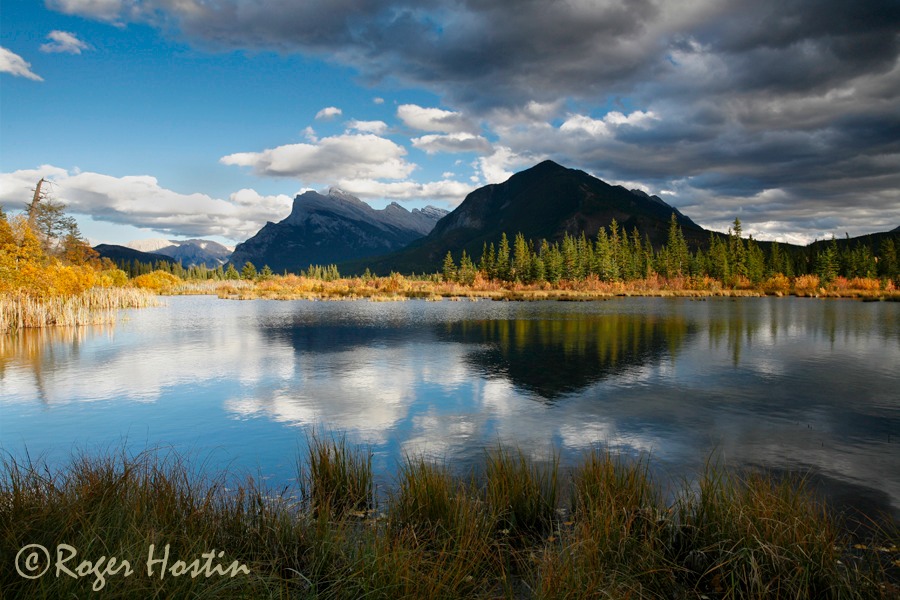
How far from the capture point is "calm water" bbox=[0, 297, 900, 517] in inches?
452

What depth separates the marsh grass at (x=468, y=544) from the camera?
15.9 ft

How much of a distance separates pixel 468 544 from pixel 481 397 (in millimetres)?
11332

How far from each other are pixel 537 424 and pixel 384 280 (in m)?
100

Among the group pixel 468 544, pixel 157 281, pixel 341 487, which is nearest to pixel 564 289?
pixel 157 281

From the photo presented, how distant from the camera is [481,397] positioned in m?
17.1

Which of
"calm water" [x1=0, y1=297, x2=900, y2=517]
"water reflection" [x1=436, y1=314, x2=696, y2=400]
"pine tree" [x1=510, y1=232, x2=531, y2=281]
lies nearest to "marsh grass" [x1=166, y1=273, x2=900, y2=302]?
"pine tree" [x1=510, y1=232, x2=531, y2=281]

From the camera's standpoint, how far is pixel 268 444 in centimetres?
1220

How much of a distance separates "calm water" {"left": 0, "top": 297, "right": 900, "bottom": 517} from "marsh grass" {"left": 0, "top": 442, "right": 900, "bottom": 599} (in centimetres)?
325

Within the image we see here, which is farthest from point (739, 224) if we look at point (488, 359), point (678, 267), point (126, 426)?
point (126, 426)

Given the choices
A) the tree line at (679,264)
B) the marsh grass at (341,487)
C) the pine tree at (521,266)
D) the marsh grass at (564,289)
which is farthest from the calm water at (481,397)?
the pine tree at (521,266)

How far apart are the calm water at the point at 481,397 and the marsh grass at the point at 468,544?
10.7 feet

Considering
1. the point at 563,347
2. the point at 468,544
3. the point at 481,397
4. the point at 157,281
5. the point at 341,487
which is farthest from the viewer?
the point at 157,281

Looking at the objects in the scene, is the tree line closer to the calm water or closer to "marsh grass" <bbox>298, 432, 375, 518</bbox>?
the calm water

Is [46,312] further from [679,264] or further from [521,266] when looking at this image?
[679,264]
